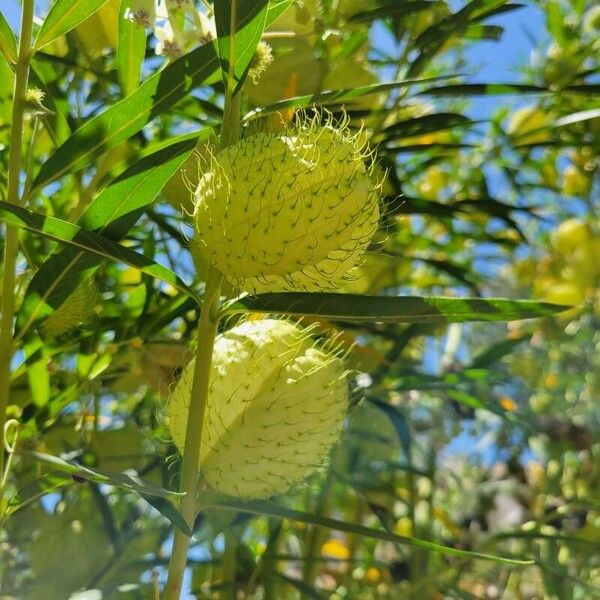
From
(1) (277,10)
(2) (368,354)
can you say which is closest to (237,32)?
(1) (277,10)

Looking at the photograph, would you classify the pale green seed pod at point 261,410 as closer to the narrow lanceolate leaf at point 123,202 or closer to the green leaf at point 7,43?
the narrow lanceolate leaf at point 123,202

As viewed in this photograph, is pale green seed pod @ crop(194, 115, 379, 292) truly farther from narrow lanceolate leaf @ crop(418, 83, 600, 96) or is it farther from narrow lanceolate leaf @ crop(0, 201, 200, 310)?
narrow lanceolate leaf @ crop(418, 83, 600, 96)

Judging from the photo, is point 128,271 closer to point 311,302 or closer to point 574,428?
point 311,302

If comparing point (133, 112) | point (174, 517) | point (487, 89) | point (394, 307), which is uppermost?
point (487, 89)

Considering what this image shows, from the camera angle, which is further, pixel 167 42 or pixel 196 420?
pixel 167 42

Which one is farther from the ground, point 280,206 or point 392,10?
point 392,10

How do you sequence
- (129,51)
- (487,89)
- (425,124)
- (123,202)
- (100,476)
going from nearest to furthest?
(100,476), (123,202), (129,51), (487,89), (425,124)

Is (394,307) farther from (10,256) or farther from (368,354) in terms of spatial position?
(368,354)

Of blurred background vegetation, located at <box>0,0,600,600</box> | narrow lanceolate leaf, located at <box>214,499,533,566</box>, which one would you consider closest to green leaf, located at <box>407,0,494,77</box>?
blurred background vegetation, located at <box>0,0,600,600</box>

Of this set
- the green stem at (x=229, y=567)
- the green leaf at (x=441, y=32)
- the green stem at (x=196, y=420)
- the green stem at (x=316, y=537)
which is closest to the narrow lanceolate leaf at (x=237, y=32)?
the green stem at (x=196, y=420)
